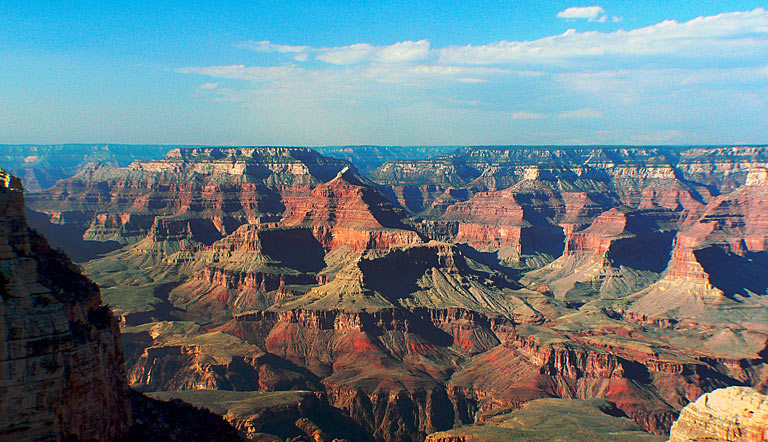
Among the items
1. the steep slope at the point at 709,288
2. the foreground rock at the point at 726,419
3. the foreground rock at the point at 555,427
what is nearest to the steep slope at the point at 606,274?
the steep slope at the point at 709,288

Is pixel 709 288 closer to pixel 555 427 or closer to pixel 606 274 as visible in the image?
pixel 606 274

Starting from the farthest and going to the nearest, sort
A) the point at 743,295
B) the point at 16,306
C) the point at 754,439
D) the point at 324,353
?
the point at 743,295, the point at 324,353, the point at 754,439, the point at 16,306

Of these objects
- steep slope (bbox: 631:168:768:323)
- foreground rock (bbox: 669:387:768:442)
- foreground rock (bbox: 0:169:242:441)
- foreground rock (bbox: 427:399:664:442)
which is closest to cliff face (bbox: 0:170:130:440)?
foreground rock (bbox: 0:169:242:441)

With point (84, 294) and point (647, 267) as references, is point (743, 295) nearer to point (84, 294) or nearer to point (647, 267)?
point (647, 267)

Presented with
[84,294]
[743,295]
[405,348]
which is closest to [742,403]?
[84,294]

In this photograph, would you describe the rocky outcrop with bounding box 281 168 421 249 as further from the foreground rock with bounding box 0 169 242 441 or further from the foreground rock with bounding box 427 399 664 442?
the foreground rock with bounding box 0 169 242 441

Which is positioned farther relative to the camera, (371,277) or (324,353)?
(371,277)

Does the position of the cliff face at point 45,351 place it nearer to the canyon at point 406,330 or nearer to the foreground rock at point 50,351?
the foreground rock at point 50,351
